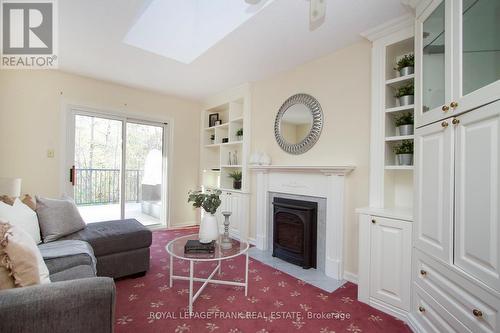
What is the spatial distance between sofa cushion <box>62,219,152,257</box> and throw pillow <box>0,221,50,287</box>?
1.09 metres

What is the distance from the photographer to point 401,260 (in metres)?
1.85

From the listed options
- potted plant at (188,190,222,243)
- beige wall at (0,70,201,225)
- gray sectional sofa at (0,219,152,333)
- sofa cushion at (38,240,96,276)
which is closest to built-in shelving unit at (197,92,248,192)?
beige wall at (0,70,201,225)

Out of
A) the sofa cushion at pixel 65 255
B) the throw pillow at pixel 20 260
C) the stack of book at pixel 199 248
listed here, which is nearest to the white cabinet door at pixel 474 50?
the stack of book at pixel 199 248

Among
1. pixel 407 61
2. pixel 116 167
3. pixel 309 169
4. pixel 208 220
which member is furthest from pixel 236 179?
pixel 407 61

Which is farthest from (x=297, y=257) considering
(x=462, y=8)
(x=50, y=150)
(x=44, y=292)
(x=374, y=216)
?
(x=50, y=150)

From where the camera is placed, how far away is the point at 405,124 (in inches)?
81.1

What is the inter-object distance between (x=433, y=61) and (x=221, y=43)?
1905 mm

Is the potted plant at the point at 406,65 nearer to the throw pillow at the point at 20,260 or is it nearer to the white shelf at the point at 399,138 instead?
the white shelf at the point at 399,138

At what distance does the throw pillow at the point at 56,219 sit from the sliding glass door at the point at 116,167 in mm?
1387

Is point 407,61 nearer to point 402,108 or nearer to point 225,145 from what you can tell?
point 402,108

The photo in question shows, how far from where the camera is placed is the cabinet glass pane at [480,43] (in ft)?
4.08

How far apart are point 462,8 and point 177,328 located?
9.01 feet

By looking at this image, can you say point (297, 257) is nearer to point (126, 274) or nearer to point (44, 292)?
point (126, 274)

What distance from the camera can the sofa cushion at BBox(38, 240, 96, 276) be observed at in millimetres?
1655
